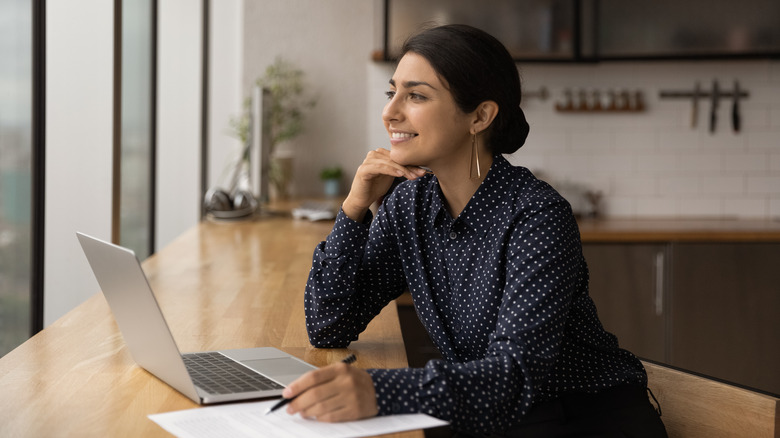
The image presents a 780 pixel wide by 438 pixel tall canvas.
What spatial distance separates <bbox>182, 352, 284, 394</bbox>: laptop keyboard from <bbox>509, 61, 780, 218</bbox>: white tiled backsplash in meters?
3.21

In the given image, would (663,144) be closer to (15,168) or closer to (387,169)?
(387,169)

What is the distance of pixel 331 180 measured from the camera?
4.61 m

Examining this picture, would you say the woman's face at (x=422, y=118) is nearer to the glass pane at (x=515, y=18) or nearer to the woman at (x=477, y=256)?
the woman at (x=477, y=256)

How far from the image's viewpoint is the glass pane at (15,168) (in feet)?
6.78

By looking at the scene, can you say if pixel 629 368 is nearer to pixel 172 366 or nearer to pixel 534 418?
pixel 534 418

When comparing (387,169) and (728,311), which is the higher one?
(387,169)

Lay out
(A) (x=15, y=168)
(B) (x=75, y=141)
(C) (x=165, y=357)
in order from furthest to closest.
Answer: (B) (x=75, y=141), (A) (x=15, y=168), (C) (x=165, y=357)

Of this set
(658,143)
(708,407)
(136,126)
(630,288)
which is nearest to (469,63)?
(708,407)

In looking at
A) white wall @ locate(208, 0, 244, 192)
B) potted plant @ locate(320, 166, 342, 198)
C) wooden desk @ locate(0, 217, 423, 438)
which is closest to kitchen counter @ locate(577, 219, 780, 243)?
potted plant @ locate(320, 166, 342, 198)

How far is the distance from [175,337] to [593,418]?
81 cm

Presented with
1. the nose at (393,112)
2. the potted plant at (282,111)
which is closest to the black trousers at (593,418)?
the nose at (393,112)

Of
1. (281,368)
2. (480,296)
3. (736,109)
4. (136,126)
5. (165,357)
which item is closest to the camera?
(165,357)

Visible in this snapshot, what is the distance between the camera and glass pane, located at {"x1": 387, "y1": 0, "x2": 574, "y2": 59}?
4.14 m

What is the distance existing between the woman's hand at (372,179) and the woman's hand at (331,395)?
55 centimetres
